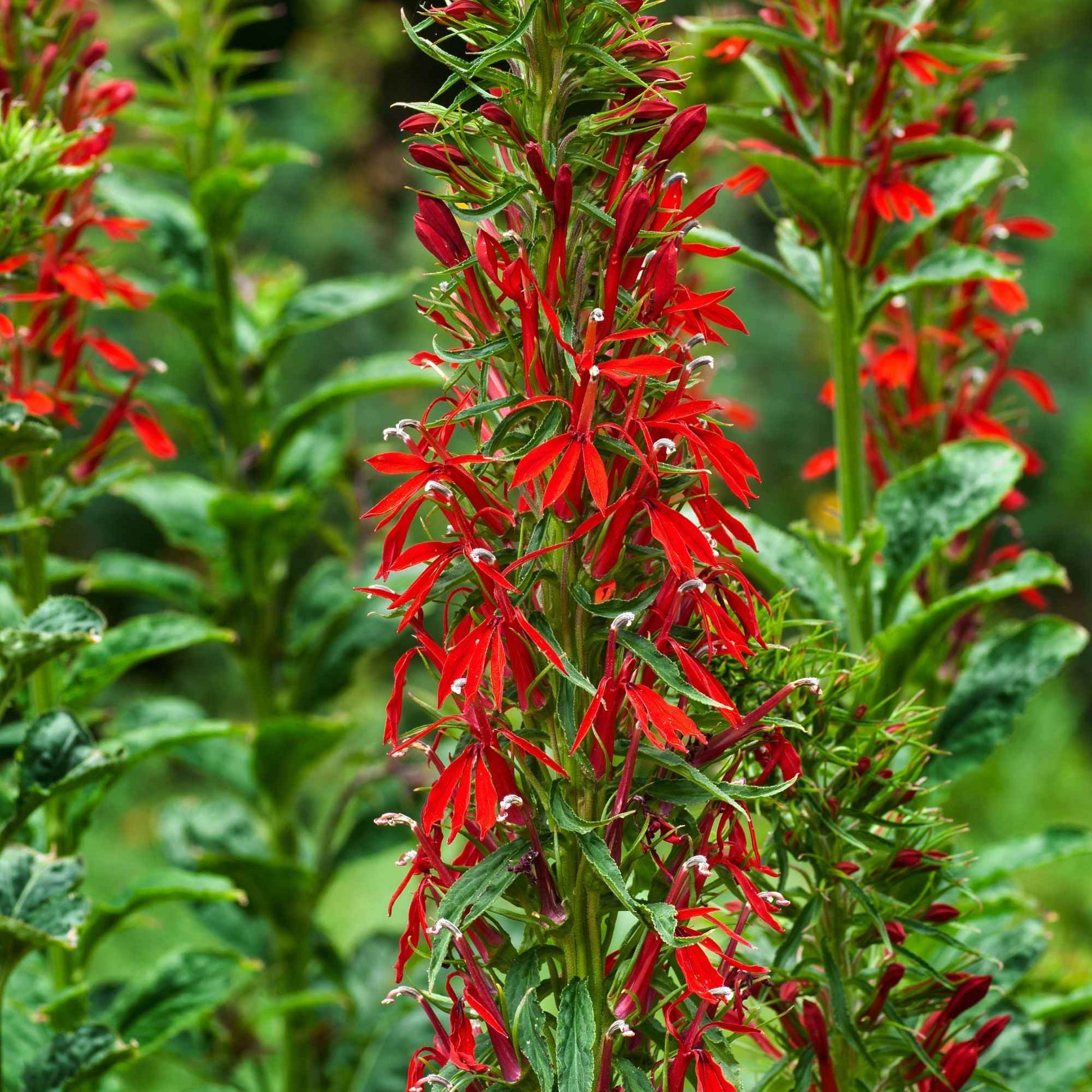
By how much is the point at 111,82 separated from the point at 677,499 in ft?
3.00

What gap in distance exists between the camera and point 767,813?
0.88 m

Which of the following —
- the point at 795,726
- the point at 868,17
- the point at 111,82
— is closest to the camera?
the point at 795,726

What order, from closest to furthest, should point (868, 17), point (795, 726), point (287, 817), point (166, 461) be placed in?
point (795, 726) → point (868, 17) → point (287, 817) → point (166, 461)

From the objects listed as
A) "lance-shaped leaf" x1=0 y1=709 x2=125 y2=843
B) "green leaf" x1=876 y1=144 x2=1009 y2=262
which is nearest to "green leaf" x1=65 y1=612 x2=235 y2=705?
"lance-shaped leaf" x1=0 y1=709 x2=125 y2=843

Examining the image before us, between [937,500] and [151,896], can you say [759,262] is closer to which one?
[937,500]

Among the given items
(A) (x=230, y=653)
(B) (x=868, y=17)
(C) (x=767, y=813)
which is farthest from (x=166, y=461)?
(C) (x=767, y=813)

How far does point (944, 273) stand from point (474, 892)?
811mm

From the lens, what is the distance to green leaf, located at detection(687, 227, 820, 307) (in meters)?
1.19

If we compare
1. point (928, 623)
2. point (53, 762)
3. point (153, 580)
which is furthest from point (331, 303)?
point (928, 623)

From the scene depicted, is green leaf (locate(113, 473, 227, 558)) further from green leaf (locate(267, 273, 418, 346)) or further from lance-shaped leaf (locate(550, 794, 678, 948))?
lance-shaped leaf (locate(550, 794, 678, 948))

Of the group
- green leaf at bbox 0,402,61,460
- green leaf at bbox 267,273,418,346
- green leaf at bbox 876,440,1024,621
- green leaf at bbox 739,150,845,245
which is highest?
green leaf at bbox 739,150,845,245

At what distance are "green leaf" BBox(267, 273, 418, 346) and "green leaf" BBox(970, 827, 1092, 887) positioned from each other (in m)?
0.98

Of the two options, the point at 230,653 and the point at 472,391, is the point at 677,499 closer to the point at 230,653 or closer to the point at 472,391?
the point at 472,391

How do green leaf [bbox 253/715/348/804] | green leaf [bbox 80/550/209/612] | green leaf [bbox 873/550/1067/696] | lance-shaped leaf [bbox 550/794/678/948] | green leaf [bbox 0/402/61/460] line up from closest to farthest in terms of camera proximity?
lance-shaped leaf [bbox 550/794/678/948] → green leaf [bbox 0/402/61/460] → green leaf [bbox 873/550/1067/696] → green leaf [bbox 253/715/348/804] → green leaf [bbox 80/550/209/612]
